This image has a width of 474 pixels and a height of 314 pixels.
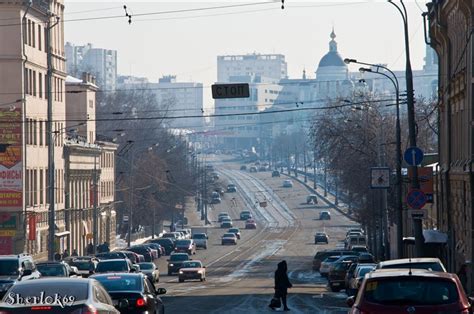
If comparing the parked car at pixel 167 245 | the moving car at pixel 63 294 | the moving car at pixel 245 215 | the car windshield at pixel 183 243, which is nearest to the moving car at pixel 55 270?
the moving car at pixel 63 294

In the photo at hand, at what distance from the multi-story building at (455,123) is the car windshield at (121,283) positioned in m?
17.5

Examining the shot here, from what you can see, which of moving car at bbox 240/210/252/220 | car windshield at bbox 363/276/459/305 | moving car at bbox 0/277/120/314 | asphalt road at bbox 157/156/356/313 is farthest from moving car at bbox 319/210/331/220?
car windshield at bbox 363/276/459/305

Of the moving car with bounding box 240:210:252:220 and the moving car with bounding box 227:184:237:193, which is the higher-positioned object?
the moving car with bounding box 227:184:237:193

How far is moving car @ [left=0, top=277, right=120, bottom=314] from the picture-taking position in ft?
56.1

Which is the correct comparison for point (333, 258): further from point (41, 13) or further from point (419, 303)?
point (419, 303)

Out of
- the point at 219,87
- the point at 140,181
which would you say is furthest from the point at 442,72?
the point at 140,181

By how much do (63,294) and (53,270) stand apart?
2277 cm

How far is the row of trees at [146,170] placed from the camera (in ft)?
373

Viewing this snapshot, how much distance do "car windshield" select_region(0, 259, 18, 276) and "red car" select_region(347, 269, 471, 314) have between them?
21.0m

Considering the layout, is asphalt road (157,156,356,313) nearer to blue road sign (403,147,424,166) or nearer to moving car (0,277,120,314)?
blue road sign (403,147,424,166)

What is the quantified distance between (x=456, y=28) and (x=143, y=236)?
74732 mm

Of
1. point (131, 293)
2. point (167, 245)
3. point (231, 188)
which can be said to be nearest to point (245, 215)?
point (231, 188)

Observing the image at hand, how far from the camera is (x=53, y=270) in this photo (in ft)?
131

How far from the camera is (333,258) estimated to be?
65.1 m
